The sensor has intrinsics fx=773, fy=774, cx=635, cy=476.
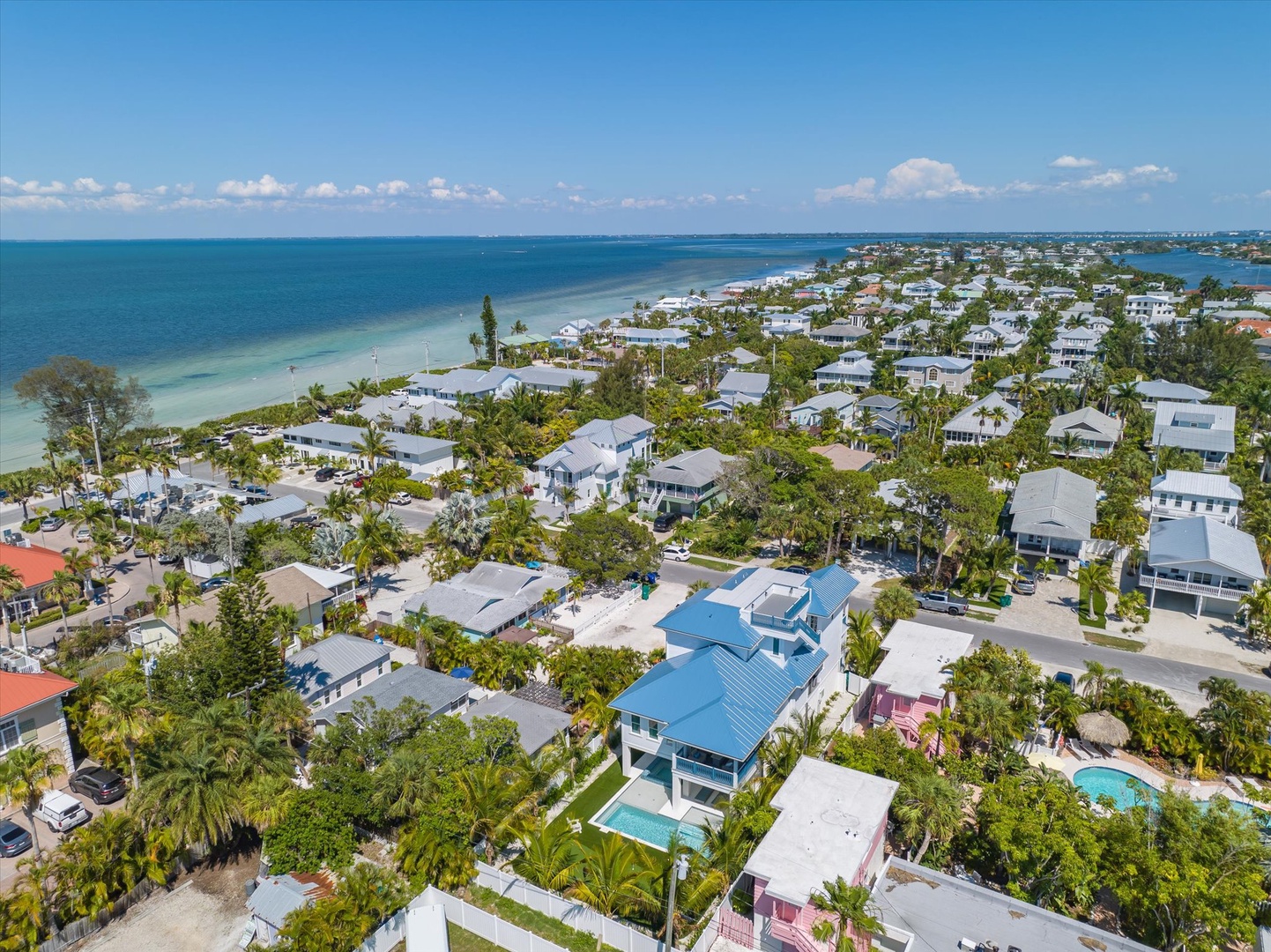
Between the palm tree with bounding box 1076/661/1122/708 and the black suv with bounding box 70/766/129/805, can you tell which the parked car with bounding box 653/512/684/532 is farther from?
the black suv with bounding box 70/766/129/805

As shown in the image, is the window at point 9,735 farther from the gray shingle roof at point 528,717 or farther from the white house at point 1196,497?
the white house at point 1196,497

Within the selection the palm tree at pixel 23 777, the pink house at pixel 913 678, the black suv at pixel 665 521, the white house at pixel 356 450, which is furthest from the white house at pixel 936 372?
the palm tree at pixel 23 777

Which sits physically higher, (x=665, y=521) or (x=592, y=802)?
(x=665, y=521)

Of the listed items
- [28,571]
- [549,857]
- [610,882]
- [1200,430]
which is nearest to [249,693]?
[549,857]

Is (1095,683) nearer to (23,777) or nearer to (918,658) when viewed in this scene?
(918,658)

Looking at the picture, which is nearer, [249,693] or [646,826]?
[646,826]

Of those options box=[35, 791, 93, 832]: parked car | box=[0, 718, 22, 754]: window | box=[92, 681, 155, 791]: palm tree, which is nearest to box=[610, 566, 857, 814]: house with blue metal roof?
box=[92, 681, 155, 791]: palm tree

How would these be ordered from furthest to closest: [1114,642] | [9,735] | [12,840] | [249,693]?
[1114,642], [249,693], [9,735], [12,840]
